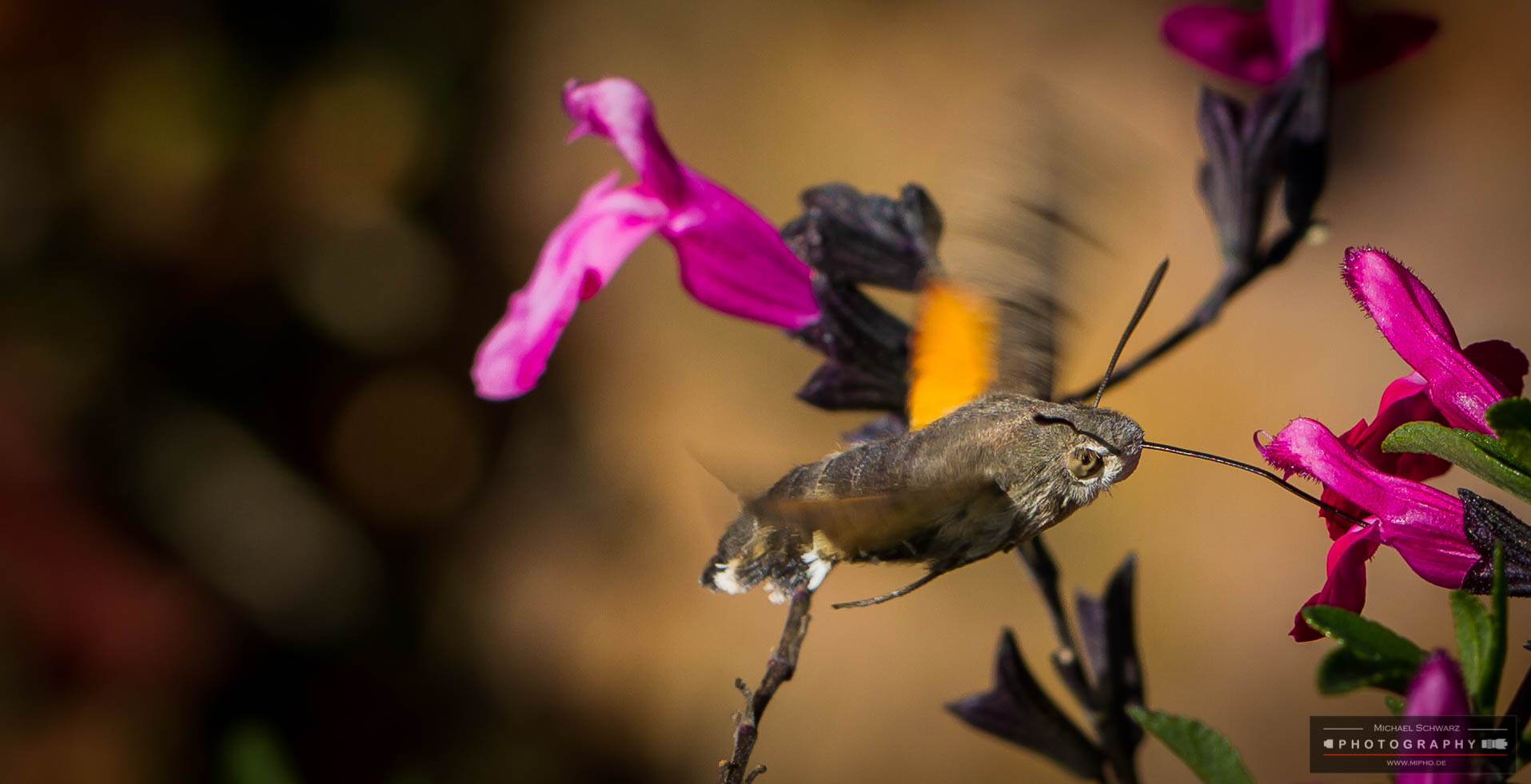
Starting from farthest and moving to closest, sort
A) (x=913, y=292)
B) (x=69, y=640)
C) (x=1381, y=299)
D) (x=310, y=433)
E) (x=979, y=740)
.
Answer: (x=310, y=433)
(x=69, y=640)
(x=979, y=740)
(x=913, y=292)
(x=1381, y=299)

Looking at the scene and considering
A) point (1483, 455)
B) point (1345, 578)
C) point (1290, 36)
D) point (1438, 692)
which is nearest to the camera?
point (1438, 692)

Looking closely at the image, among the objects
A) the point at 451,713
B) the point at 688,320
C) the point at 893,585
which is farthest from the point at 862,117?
the point at 451,713

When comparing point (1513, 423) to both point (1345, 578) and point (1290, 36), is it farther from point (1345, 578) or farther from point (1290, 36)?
point (1290, 36)

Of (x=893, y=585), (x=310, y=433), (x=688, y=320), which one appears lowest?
(x=893, y=585)

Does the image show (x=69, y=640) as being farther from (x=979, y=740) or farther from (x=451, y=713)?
(x=979, y=740)

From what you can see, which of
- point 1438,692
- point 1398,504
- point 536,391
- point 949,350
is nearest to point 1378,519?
point 1398,504

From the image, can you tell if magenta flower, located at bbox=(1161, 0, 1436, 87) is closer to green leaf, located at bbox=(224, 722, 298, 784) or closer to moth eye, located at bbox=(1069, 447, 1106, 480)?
moth eye, located at bbox=(1069, 447, 1106, 480)

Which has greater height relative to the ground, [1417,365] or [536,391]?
[536,391]
